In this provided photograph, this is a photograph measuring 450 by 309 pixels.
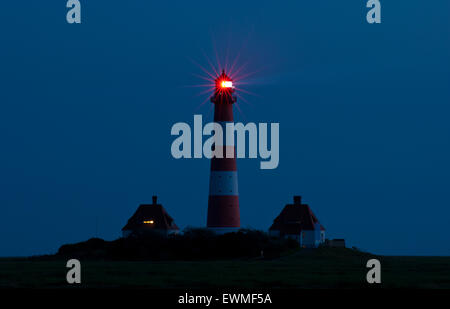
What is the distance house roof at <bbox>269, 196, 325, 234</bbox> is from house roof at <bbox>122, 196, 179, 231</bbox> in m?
10.5

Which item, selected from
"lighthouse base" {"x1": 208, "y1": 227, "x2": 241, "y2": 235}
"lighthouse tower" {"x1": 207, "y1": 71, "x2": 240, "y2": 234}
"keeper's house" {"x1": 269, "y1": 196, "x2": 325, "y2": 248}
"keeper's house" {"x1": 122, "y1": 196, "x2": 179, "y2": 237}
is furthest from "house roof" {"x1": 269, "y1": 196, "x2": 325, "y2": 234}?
"lighthouse base" {"x1": 208, "y1": 227, "x2": 241, "y2": 235}

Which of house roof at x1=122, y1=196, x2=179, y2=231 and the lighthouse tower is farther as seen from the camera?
house roof at x1=122, y1=196, x2=179, y2=231

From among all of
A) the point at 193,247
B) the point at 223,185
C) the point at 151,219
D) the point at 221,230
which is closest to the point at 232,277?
the point at 193,247

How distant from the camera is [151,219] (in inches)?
3423

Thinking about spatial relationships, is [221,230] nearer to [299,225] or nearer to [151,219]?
[299,225]

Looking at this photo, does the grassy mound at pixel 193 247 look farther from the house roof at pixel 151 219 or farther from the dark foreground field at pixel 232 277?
the dark foreground field at pixel 232 277

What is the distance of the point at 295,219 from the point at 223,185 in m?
15.5

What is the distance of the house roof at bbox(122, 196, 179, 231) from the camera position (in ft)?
283

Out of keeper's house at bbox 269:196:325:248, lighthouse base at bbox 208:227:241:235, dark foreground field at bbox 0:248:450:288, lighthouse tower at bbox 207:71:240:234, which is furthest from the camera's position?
keeper's house at bbox 269:196:325:248

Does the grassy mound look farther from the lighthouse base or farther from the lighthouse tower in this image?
the lighthouse tower
